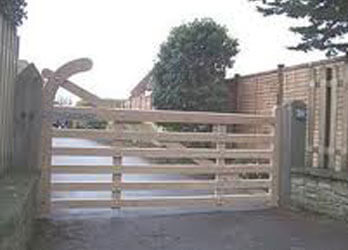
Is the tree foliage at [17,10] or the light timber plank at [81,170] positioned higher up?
the tree foliage at [17,10]

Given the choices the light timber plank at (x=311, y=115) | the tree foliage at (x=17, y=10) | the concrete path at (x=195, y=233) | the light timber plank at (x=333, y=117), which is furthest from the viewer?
the tree foliage at (x=17, y=10)

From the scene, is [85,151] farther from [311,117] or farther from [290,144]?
[311,117]

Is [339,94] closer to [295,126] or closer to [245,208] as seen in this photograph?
[295,126]

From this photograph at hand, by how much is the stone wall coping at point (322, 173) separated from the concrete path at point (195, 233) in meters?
0.61

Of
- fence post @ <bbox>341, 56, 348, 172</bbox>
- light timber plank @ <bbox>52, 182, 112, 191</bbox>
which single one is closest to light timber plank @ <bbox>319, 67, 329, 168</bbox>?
fence post @ <bbox>341, 56, 348, 172</bbox>

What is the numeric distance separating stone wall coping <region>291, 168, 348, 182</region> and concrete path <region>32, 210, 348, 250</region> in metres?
→ 0.61

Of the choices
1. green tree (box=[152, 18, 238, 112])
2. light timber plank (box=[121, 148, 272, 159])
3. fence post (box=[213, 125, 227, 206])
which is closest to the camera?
light timber plank (box=[121, 148, 272, 159])

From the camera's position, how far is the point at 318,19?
28.0 ft

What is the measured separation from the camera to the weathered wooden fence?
5961mm

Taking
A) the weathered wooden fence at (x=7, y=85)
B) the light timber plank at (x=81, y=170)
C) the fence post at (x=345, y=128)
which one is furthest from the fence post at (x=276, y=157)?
the weathered wooden fence at (x=7, y=85)

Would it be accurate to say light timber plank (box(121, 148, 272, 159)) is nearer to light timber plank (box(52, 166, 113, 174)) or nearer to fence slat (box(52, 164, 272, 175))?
fence slat (box(52, 164, 272, 175))

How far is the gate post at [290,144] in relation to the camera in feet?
31.4

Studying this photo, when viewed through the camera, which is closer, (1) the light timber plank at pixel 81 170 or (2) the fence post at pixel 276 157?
(1) the light timber plank at pixel 81 170

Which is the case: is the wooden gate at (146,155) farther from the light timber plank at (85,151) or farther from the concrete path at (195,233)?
the concrete path at (195,233)
